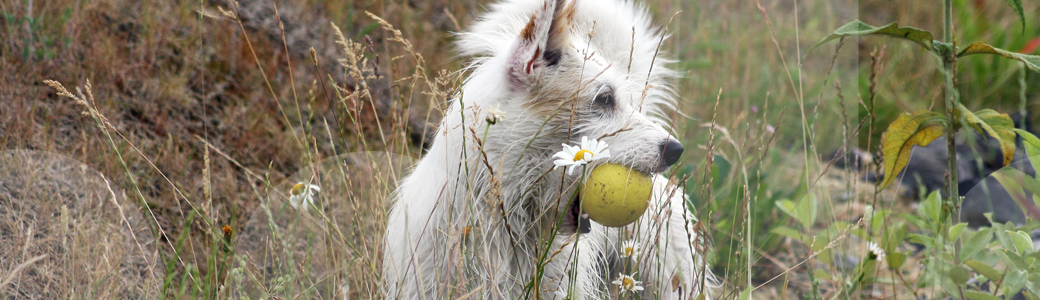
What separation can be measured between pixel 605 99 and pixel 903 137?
2.71ft

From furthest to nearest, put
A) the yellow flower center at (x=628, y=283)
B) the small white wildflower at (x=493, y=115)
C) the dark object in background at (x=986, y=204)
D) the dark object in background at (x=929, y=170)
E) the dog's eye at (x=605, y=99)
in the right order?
the dark object in background at (x=929, y=170), the dark object in background at (x=986, y=204), the dog's eye at (x=605, y=99), the yellow flower center at (x=628, y=283), the small white wildflower at (x=493, y=115)

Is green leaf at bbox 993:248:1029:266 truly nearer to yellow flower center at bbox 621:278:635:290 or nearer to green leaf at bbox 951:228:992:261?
green leaf at bbox 951:228:992:261

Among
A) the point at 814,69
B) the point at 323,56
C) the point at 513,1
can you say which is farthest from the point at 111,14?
the point at 814,69

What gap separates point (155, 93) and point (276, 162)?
24.5 inches

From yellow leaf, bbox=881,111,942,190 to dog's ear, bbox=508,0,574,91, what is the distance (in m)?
0.95

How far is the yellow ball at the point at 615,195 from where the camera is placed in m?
1.71

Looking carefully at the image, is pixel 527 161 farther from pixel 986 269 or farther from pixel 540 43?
pixel 986 269

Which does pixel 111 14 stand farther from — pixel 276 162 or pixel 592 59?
pixel 592 59

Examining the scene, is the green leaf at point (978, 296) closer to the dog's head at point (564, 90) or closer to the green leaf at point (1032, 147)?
the green leaf at point (1032, 147)

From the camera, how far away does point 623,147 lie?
1819 mm

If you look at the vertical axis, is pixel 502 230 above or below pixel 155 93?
above

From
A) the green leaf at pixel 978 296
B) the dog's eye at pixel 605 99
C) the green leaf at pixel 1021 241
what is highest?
the dog's eye at pixel 605 99

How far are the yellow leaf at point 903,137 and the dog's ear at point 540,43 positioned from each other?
37.3 inches

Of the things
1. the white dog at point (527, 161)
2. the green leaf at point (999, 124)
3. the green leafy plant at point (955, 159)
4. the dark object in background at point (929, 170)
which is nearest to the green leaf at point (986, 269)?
the green leafy plant at point (955, 159)
